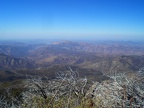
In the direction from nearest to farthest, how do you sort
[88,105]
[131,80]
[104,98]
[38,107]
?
Answer: [88,105], [38,107], [131,80], [104,98]

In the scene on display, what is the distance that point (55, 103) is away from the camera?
1001 cm

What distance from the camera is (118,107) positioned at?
1019 centimetres

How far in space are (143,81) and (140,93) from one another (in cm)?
146

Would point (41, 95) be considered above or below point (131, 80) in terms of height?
below

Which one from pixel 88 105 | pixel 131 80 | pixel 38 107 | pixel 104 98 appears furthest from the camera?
pixel 104 98

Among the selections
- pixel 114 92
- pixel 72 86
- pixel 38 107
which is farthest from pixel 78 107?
pixel 114 92

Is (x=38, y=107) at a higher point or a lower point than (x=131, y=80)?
lower

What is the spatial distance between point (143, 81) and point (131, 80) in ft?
3.12

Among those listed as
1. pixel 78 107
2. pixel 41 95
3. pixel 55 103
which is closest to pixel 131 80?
pixel 78 107

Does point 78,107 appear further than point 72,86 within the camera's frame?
No

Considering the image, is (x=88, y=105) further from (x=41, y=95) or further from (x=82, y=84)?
(x=41, y=95)

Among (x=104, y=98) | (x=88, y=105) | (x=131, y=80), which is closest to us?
(x=88, y=105)

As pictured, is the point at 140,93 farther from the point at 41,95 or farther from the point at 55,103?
the point at 41,95

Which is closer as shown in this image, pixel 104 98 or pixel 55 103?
pixel 55 103
